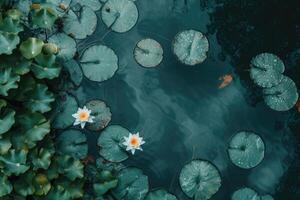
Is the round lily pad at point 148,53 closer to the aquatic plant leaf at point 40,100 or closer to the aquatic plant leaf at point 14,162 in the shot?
the aquatic plant leaf at point 40,100

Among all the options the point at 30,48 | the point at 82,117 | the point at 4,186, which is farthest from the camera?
→ the point at 82,117

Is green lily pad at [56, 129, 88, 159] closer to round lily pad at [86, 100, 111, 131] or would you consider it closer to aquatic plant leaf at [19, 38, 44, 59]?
round lily pad at [86, 100, 111, 131]

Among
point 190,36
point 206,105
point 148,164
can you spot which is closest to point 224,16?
point 190,36

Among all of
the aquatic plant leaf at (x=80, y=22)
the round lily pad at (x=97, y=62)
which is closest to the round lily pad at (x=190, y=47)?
the round lily pad at (x=97, y=62)

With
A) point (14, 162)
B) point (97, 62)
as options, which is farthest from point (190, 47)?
point (14, 162)

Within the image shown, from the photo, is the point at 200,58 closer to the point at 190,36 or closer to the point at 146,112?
the point at 190,36

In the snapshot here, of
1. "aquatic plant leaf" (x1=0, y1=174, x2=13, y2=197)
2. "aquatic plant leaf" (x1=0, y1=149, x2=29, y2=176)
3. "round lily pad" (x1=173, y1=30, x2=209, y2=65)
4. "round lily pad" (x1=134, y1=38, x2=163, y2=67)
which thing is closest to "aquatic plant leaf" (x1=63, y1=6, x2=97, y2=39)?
Answer: "round lily pad" (x1=134, y1=38, x2=163, y2=67)

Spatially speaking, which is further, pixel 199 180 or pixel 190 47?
Result: pixel 190 47

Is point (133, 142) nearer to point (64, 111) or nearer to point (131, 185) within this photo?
point (131, 185)
